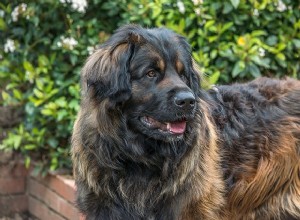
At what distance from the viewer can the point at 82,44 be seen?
554 centimetres

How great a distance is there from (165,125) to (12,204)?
10.5 ft

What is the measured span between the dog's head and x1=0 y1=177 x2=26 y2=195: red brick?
2835 mm

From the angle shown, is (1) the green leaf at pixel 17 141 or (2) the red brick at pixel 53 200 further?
(1) the green leaf at pixel 17 141

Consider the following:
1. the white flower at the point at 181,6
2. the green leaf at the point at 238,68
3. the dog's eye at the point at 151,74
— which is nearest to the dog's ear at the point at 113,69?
the dog's eye at the point at 151,74

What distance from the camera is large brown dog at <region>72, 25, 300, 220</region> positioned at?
12.1ft

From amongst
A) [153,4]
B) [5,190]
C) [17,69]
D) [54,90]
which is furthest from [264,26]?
[5,190]

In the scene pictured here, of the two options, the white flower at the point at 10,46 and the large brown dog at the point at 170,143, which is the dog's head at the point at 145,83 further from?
the white flower at the point at 10,46

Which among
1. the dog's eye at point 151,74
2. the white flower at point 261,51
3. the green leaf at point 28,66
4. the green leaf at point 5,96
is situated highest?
the dog's eye at point 151,74

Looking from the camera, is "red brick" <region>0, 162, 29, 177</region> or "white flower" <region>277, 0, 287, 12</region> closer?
"white flower" <region>277, 0, 287, 12</region>

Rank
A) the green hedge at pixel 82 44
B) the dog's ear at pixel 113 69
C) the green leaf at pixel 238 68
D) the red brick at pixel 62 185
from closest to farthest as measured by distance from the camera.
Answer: the dog's ear at pixel 113 69 < the green leaf at pixel 238 68 < the green hedge at pixel 82 44 < the red brick at pixel 62 185

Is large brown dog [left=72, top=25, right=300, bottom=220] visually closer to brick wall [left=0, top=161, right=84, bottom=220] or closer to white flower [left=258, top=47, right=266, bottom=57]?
white flower [left=258, top=47, right=266, bottom=57]

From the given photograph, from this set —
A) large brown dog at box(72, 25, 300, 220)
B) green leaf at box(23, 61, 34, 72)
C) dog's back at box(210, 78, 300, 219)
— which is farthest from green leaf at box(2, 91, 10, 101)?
dog's back at box(210, 78, 300, 219)

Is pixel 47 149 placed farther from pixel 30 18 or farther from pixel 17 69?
pixel 30 18

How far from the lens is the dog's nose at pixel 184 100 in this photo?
3.55 metres
